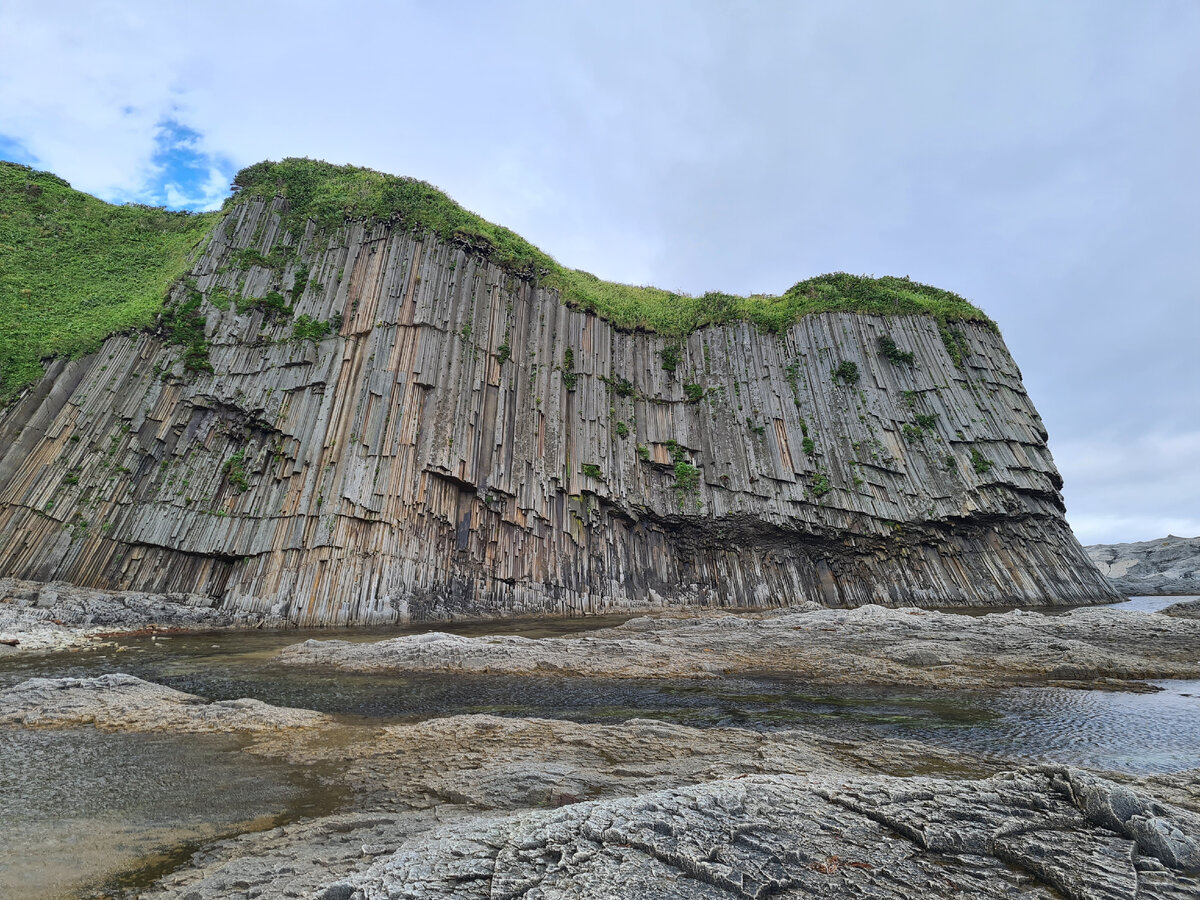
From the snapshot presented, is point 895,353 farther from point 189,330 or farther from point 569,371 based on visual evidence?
point 189,330

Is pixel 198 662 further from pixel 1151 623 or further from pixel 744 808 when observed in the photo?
pixel 1151 623

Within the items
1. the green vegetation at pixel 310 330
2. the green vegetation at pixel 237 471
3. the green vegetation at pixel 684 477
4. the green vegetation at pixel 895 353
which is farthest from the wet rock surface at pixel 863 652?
the green vegetation at pixel 895 353

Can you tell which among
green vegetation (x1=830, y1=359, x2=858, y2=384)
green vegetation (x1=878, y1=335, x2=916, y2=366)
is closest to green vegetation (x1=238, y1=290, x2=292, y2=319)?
green vegetation (x1=830, y1=359, x2=858, y2=384)

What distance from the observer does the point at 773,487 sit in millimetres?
32375

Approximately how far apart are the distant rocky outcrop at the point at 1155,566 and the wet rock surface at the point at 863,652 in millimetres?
31187

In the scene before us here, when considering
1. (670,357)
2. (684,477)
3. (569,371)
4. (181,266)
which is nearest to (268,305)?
(181,266)

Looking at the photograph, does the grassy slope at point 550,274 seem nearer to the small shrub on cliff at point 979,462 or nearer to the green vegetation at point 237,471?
the small shrub on cliff at point 979,462

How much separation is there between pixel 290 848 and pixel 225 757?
350 centimetres

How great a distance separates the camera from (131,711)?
29.3 feet

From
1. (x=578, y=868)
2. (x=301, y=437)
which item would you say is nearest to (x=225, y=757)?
(x=578, y=868)

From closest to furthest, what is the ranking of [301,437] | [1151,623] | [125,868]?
1. [125,868]
2. [1151,623]
3. [301,437]

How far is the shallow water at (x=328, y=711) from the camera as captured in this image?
5227 millimetres

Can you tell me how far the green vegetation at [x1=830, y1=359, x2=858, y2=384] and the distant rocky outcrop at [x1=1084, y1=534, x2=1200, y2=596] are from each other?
21.8m

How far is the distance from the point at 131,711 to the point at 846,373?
3698cm
